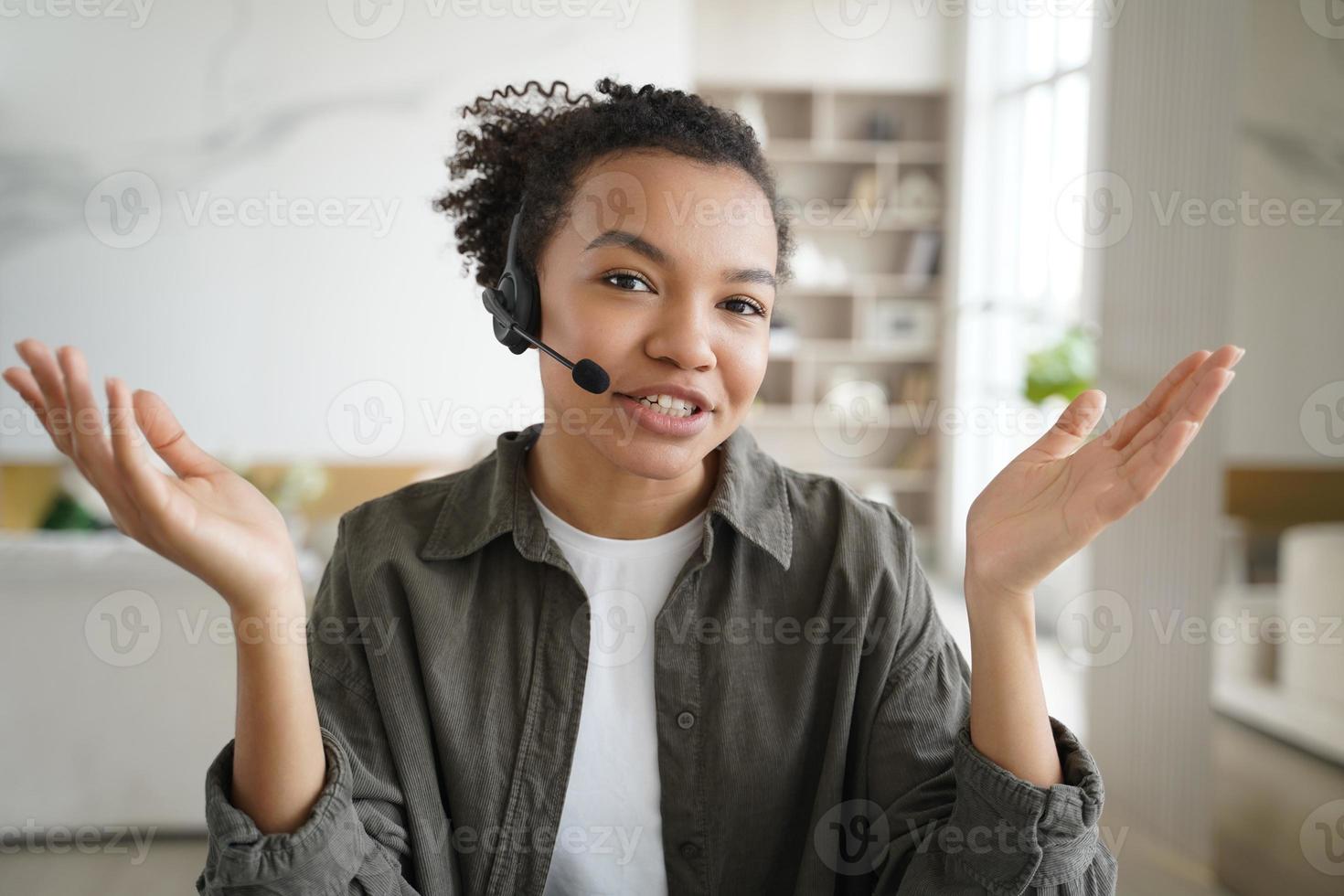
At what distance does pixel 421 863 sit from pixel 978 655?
0.57 metres

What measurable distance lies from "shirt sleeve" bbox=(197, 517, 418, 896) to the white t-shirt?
0.57 feet

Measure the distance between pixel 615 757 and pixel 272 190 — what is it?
4.38 m

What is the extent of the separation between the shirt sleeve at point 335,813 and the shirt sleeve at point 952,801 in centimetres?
48

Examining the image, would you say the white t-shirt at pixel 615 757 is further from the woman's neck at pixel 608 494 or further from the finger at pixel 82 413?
the finger at pixel 82 413

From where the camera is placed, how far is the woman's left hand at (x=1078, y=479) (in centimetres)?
92

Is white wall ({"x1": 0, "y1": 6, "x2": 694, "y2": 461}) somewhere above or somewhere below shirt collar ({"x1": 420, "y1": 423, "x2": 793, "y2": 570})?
above

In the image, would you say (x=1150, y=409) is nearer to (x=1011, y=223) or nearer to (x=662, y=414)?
(x=662, y=414)

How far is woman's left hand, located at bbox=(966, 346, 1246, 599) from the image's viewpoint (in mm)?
916

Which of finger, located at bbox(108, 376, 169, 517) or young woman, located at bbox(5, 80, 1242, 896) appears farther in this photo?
young woman, located at bbox(5, 80, 1242, 896)

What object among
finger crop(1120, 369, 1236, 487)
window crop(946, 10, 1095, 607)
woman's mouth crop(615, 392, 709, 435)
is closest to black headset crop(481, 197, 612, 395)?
woman's mouth crop(615, 392, 709, 435)

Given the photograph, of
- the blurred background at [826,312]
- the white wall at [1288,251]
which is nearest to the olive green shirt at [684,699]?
the blurred background at [826,312]

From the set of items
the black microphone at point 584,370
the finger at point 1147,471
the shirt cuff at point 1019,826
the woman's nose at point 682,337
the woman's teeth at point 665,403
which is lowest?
the shirt cuff at point 1019,826

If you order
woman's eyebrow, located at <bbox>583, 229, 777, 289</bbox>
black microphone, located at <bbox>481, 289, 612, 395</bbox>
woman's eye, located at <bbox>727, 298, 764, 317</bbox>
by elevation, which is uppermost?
woman's eyebrow, located at <bbox>583, 229, 777, 289</bbox>

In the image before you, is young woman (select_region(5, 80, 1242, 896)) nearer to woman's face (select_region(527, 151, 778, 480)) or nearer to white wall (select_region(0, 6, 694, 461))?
woman's face (select_region(527, 151, 778, 480))
